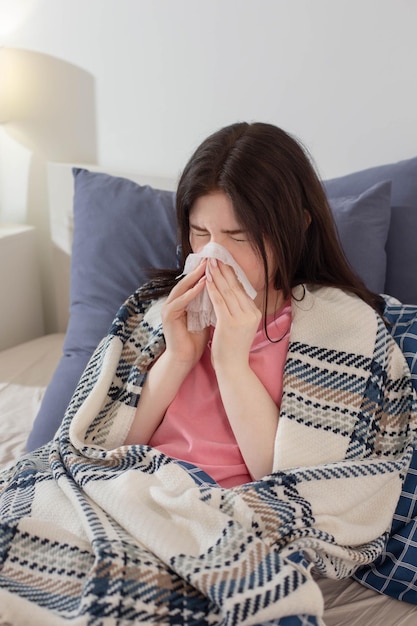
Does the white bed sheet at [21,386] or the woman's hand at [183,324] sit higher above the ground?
the woman's hand at [183,324]

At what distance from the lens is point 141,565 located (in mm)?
910

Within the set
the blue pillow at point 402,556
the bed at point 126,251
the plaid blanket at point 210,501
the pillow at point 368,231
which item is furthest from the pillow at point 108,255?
the blue pillow at point 402,556

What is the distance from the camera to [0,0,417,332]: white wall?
5.24 feet

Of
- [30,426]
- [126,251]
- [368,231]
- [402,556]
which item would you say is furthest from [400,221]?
[30,426]

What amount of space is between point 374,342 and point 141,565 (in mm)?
506

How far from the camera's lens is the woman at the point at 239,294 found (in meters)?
1.11

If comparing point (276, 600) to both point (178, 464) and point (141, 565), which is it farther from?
point (178, 464)

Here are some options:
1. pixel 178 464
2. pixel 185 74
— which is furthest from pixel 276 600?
pixel 185 74

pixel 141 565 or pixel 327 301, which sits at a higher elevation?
pixel 327 301

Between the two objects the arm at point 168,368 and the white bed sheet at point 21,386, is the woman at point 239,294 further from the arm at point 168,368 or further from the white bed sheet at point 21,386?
the white bed sheet at point 21,386

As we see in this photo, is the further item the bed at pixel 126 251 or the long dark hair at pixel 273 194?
the bed at pixel 126 251

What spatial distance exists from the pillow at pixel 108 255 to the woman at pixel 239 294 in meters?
0.27

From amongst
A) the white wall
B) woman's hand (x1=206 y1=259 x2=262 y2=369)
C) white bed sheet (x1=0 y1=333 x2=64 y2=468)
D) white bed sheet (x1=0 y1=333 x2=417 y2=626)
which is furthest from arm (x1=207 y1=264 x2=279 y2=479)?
the white wall

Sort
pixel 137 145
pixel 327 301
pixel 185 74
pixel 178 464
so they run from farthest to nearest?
pixel 137 145
pixel 185 74
pixel 327 301
pixel 178 464
